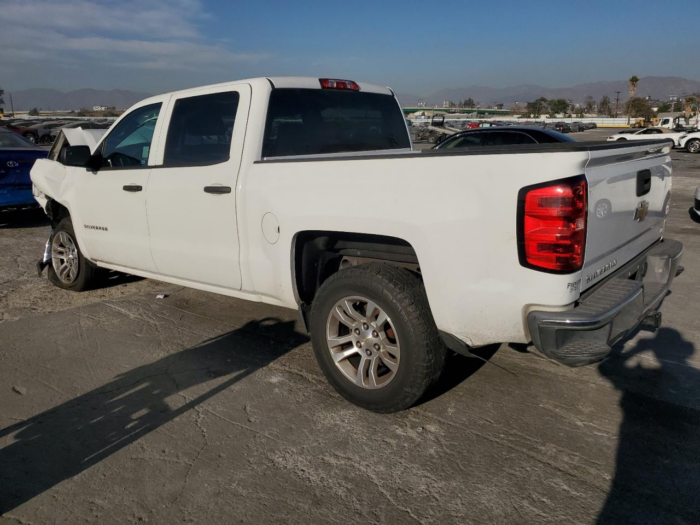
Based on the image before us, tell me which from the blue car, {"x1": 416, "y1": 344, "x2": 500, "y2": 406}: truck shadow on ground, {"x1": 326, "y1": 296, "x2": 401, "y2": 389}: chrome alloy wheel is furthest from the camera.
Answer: the blue car

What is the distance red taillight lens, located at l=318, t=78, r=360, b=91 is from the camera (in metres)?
4.59

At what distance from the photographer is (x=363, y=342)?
11.1 ft

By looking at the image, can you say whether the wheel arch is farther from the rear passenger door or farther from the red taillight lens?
the red taillight lens

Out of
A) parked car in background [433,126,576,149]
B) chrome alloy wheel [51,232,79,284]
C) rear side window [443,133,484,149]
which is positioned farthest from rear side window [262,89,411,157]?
rear side window [443,133,484,149]

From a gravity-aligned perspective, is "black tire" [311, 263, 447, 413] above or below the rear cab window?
below

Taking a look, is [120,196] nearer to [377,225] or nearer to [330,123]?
[330,123]

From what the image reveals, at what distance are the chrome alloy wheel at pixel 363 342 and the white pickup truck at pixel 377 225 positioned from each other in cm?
1

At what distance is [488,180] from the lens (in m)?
2.71

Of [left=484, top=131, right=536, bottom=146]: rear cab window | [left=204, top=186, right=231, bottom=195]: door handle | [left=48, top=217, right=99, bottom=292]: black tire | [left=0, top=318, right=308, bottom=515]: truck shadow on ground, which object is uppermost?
[left=484, top=131, right=536, bottom=146]: rear cab window

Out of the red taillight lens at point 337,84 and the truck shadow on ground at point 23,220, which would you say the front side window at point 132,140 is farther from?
the truck shadow on ground at point 23,220

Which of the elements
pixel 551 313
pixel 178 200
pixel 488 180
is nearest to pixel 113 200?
pixel 178 200

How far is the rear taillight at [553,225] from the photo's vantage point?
8.44 feet

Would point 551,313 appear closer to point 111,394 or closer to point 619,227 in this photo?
point 619,227

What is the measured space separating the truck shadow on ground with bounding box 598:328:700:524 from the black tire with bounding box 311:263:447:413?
107 cm
